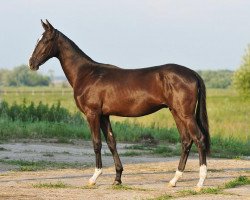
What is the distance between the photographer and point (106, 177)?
550 inches

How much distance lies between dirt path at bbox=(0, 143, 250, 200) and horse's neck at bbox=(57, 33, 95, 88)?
1.89 meters

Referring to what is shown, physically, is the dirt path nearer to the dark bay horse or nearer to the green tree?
the dark bay horse

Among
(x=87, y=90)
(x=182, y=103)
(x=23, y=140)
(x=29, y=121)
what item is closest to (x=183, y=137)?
(x=182, y=103)

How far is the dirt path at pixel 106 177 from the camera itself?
37.9 feet

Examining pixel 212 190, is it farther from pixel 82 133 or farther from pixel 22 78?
pixel 22 78

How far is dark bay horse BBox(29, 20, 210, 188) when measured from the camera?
40.2 feet

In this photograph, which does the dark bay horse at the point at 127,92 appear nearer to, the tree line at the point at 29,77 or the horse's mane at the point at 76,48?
the horse's mane at the point at 76,48

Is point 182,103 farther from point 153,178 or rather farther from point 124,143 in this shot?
point 124,143

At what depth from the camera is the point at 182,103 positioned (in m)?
12.2

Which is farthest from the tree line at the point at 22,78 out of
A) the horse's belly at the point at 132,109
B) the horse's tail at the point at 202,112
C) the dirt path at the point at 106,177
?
the horse's tail at the point at 202,112

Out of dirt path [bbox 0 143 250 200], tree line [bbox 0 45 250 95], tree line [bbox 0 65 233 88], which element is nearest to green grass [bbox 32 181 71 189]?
dirt path [bbox 0 143 250 200]

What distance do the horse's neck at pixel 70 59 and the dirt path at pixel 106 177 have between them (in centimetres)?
189

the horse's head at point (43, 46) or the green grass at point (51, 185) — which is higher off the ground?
the horse's head at point (43, 46)

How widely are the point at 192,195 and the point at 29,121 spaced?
13.9 metres
